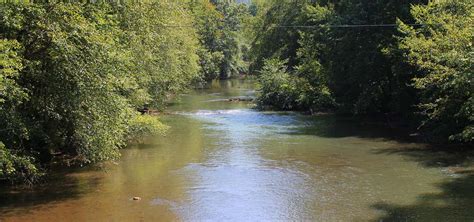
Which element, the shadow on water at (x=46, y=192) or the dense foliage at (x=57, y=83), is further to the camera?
the shadow on water at (x=46, y=192)

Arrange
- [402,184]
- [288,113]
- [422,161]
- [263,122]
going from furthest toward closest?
[288,113], [263,122], [422,161], [402,184]

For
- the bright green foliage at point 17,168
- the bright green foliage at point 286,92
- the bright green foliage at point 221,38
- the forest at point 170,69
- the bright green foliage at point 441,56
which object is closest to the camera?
the bright green foliage at point 17,168

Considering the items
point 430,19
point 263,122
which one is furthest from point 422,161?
point 263,122

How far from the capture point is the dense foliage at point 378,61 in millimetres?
19016

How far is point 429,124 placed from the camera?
2261 centimetres

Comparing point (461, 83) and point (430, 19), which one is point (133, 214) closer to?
point (461, 83)

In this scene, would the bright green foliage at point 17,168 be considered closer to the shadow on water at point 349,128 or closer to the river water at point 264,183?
the river water at point 264,183

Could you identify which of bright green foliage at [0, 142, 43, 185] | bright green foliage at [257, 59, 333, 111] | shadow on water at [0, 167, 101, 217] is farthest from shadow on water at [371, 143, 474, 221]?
bright green foliage at [257, 59, 333, 111]

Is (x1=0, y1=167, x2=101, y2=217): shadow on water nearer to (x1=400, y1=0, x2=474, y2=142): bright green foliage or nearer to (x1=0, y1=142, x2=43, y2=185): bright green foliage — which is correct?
(x1=0, y1=142, x2=43, y2=185): bright green foliage

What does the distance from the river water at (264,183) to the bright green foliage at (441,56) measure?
1.49 metres

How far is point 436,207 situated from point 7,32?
11607 millimetres

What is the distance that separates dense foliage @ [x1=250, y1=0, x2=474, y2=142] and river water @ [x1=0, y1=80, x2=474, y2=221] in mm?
1987

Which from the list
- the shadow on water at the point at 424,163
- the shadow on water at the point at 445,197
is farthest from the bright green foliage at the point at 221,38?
the shadow on water at the point at 445,197

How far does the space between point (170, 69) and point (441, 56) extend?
1561 cm
